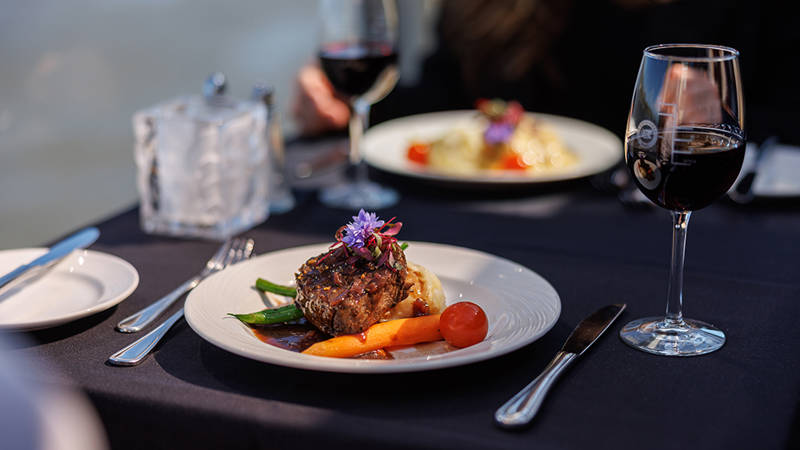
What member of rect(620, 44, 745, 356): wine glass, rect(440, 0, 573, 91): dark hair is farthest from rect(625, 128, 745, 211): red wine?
rect(440, 0, 573, 91): dark hair

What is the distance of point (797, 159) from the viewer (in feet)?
5.28

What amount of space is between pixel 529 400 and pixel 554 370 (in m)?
0.07

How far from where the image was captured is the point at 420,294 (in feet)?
3.14

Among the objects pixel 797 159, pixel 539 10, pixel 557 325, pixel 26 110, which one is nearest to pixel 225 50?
pixel 26 110

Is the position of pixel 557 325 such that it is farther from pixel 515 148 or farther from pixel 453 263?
pixel 515 148

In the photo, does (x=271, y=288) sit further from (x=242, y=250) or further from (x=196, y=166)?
(x=196, y=166)

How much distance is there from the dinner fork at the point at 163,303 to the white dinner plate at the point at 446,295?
0.08 meters

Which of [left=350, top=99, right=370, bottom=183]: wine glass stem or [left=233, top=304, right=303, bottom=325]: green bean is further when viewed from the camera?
[left=350, top=99, right=370, bottom=183]: wine glass stem

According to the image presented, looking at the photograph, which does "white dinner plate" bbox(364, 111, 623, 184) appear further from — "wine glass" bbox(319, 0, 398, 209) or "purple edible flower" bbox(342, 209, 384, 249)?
"purple edible flower" bbox(342, 209, 384, 249)

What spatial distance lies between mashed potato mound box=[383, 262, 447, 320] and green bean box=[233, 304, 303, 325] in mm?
114

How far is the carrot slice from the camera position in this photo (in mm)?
858

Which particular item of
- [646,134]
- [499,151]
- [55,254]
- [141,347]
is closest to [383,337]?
[141,347]

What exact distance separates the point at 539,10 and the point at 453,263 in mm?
1814

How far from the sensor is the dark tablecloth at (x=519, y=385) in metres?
0.73
